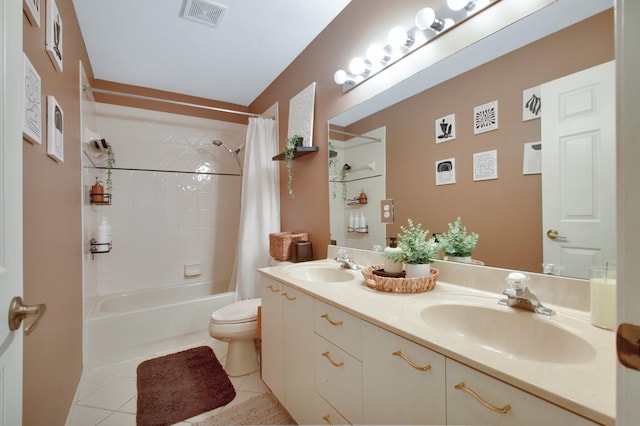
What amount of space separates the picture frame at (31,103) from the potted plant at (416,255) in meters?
1.41

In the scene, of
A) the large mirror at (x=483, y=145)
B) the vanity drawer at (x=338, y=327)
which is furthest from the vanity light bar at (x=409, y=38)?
the vanity drawer at (x=338, y=327)

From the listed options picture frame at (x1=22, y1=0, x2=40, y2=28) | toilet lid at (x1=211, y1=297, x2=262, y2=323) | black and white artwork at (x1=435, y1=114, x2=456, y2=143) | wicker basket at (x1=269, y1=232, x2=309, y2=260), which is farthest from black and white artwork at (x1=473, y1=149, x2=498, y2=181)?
picture frame at (x1=22, y1=0, x2=40, y2=28)

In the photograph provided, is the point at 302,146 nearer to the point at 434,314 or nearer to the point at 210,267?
the point at 434,314

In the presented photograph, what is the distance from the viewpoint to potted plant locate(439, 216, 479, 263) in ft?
3.97

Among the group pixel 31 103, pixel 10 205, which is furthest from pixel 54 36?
pixel 10 205

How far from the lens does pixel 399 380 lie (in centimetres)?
80

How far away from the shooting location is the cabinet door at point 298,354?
1.21 metres

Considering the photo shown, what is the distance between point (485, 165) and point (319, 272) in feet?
3.52

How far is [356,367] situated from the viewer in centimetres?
95

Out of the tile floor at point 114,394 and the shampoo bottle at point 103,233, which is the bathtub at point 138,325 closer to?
the tile floor at point 114,394

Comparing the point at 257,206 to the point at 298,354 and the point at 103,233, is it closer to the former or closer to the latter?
the point at 103,233

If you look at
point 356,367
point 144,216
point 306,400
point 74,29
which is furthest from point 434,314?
point 144,216

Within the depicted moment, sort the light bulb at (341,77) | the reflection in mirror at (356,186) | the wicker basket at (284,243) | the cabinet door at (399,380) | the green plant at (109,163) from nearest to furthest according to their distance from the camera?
the cabinet door at (399,380) < the reflection in mirror at (356,186) < the light bulb at (341,77) < the wicker basket at (284,243) < the green plant at (109,163)

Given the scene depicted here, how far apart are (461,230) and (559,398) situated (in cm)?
82
